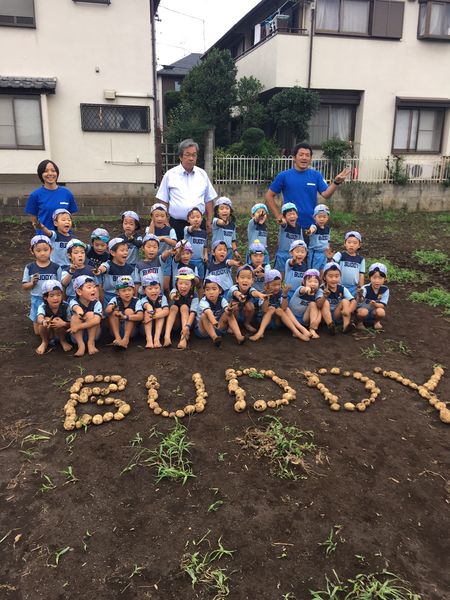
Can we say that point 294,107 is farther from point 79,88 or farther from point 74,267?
point 74,267

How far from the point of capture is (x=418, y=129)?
695 inches

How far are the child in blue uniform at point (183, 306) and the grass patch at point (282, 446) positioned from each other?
1.89m

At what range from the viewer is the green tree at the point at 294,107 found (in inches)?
605

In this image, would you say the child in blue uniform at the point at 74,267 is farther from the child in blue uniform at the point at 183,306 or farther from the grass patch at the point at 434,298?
the grass patch at the point at 434,298

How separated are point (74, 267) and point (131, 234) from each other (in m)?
0.95

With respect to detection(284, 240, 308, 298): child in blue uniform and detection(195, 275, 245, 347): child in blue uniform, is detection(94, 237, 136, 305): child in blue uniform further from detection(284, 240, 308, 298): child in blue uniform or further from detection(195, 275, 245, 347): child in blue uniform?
detection(284, 240, 308, 298): child in blue uniform

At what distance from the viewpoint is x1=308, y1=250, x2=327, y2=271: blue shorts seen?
6.48 metres

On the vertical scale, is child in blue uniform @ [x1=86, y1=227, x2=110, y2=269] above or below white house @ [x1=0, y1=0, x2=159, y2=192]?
below

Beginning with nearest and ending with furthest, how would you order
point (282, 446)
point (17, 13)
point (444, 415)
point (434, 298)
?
point (282, 446) → point (444, 415) → point (434, 298) → point (17, 13)

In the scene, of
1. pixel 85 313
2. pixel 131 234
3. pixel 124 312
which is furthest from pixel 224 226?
→ pixel 85 313

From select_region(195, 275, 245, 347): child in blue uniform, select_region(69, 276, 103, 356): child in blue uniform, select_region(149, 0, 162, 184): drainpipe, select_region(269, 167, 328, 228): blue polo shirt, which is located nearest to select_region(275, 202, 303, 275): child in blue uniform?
select_region(269, 167, 328, 228): blue polo shirt

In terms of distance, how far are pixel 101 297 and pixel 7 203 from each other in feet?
32.7

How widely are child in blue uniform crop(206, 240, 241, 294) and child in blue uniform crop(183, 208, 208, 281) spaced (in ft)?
0.63

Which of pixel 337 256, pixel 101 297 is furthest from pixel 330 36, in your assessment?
pixel 101 297
